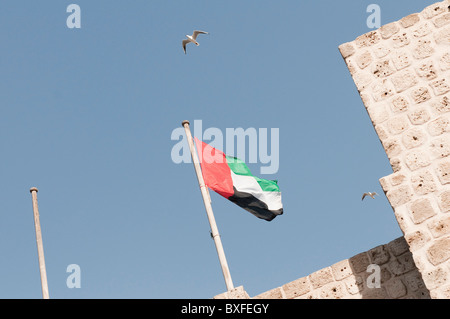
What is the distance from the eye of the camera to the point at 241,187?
1060cm

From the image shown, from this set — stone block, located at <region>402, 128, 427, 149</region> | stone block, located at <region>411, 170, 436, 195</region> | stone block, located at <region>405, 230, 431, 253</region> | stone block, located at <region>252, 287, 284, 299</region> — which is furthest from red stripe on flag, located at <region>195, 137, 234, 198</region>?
stone block, located at <region>405, 230, 431, 253</region>

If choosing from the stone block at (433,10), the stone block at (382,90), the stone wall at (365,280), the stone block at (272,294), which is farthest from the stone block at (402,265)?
the stone block at (433,10)

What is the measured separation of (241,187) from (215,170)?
0.49m

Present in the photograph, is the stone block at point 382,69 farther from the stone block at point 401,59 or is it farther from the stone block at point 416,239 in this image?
the stone block at point 416,239

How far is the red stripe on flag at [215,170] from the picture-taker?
10.4 m

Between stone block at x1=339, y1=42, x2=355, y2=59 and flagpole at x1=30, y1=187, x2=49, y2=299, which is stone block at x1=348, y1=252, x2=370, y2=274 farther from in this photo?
flagpole at x1=30, y1=187, x2=49, y2=299

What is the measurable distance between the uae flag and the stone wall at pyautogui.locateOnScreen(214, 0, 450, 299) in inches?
78.9

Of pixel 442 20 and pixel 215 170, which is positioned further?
pixel 215 170

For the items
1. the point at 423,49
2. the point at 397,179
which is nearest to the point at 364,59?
the point at 423,49

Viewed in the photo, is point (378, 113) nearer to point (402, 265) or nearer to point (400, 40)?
point (400, 40)

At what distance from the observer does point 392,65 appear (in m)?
8.73

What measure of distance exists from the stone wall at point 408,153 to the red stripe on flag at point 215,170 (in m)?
2.13
